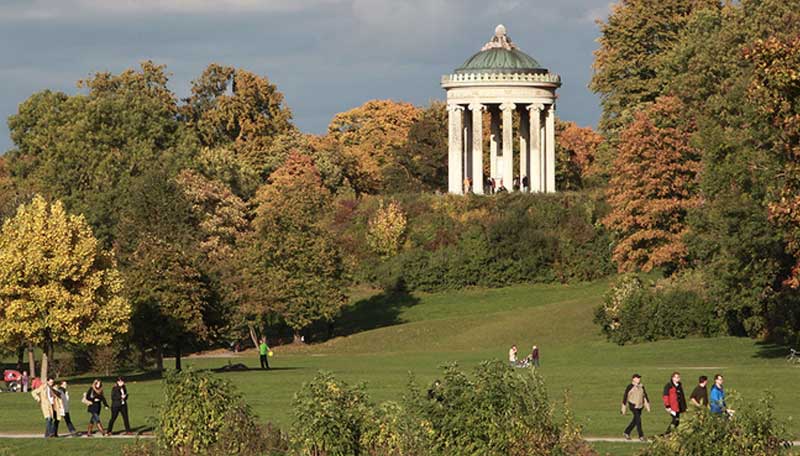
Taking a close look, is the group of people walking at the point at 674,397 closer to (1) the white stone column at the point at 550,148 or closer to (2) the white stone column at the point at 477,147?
(2) the white stone column at the point at 477,147

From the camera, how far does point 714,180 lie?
72.8 m

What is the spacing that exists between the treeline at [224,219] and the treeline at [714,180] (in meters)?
10.6

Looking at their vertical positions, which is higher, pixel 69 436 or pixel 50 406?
pixel 50 406

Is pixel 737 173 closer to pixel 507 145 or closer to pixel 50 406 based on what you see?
pixel 50 406

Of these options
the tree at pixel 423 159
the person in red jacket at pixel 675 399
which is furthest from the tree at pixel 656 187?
the tree at pixel 423 159

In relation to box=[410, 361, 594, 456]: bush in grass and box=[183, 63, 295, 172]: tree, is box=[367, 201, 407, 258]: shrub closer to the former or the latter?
box=[183, 63, 295, 172]: tree

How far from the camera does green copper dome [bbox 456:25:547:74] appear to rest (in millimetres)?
112125

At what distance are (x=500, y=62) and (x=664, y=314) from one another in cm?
3499

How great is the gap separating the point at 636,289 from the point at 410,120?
207ft

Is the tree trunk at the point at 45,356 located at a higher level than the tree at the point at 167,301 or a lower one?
lower

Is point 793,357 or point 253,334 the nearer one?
point 793,357

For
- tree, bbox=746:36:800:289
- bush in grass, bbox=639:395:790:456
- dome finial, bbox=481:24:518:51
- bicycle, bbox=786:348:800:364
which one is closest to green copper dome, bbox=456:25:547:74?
dome finial, bbox=481:24:518:51

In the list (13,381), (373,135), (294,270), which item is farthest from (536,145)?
(13,381)

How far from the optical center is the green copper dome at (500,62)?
112 metres
